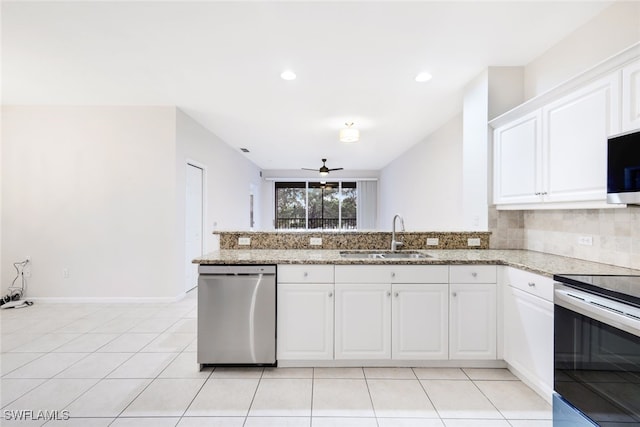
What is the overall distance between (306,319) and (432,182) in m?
3.81

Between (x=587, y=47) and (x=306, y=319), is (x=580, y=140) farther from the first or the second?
(x=306, y=319)

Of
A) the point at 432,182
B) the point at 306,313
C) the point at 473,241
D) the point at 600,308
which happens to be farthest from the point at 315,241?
the point at 432,182

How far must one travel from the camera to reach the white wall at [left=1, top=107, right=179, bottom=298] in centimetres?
400

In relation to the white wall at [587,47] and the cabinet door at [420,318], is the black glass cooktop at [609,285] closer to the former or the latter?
the cabinet door at [420,318]

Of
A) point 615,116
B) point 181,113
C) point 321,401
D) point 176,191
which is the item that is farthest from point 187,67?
point 615,116

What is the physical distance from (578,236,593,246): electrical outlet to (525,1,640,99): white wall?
1.25 metres

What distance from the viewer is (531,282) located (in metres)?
1.94

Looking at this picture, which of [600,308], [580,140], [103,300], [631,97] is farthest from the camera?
[103,300]

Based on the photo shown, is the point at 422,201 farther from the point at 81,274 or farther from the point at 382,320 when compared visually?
the point at 81,274

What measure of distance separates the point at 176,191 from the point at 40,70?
1.79 meters

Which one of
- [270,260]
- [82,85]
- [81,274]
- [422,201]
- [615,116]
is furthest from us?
[422,201]

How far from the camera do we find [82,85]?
337 centimetres

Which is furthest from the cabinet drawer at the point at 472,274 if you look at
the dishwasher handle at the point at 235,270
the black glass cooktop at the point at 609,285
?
the dishwasher handle at the point at 235,270

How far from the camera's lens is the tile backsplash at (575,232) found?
1.89 meters
